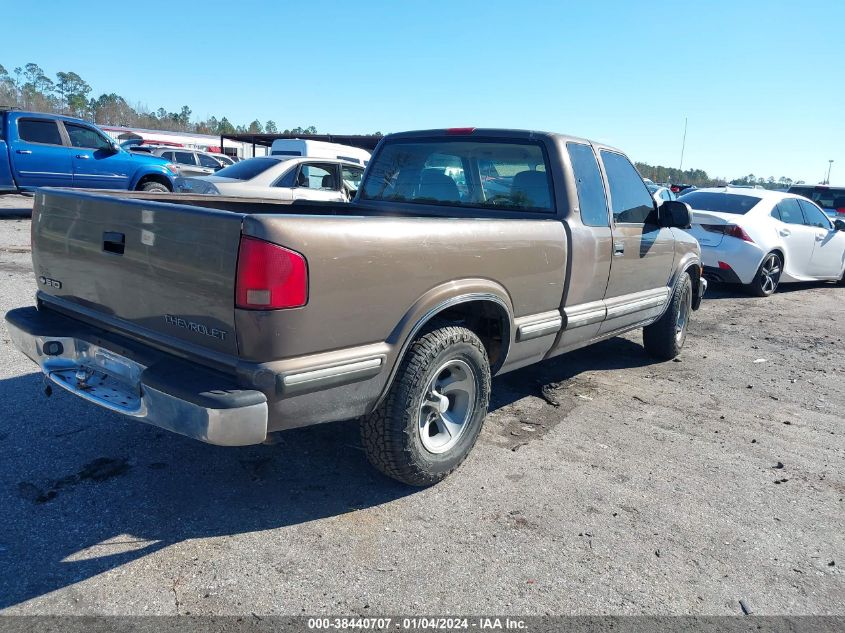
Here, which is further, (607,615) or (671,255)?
(671,255)

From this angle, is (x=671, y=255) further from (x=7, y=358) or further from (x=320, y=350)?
(x=7, y=358)

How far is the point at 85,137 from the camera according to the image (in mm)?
13328

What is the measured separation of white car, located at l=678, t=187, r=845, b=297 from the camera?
9.47 meters

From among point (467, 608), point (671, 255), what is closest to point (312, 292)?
point (467, 608)

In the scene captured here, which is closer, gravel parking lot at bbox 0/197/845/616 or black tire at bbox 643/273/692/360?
gravel parking lot at bbox 0/197/845/616

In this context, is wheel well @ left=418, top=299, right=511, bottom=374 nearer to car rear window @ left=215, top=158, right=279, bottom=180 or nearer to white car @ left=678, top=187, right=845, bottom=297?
white car @ left=678, top=187, right=845, bottom=297

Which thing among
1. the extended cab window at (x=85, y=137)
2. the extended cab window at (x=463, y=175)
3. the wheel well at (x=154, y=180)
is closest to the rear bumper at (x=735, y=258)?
the extended cab window at (x=463, y=175)

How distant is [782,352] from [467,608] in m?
5.67

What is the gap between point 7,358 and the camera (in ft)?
15.7

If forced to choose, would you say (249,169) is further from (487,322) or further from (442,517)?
(442,517)

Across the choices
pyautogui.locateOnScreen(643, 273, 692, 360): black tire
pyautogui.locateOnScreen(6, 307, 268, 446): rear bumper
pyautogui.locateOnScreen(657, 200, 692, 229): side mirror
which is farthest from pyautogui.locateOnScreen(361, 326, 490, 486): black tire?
pyautogui.locateOnScreen(643, 273, 692, 360): black tire

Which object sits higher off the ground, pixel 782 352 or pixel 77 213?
pixel 77 213

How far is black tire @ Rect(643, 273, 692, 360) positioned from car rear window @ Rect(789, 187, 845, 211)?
473 inches

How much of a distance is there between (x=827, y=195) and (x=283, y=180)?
1362 centimetres
